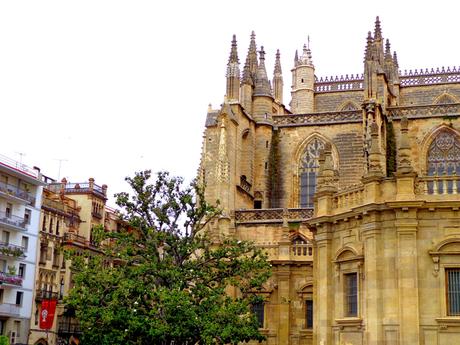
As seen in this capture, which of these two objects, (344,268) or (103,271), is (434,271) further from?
(103,271)

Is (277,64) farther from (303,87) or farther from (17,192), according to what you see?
(17,192)

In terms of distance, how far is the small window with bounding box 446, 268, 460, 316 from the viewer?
21.5 meters

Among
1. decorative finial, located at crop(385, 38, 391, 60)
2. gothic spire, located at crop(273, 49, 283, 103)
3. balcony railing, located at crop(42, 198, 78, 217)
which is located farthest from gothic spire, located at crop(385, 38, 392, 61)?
balcony railing, located at crop(42, 198, 78, 217)

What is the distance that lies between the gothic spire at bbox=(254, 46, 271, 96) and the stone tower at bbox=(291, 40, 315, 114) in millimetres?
7420

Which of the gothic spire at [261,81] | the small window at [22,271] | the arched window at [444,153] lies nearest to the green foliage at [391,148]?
the arched window at [444,153]

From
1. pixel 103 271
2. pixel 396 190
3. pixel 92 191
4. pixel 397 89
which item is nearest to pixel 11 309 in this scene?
pixel 92 191

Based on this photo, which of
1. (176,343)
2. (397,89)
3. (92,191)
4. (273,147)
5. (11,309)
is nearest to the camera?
(176,343)

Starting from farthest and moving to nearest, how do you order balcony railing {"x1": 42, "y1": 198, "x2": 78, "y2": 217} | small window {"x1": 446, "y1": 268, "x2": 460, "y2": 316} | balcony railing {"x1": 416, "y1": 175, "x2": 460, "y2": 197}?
balcony railing {"x1": 42, "y1": 198, "x2": 78, "y2": 217}, balcony railing {"x1": 416, "y1": 175, "x2": 460, "y2": 197}, small window {"x1": 446, "y1": 268, "x2": 460, "y2": 316}

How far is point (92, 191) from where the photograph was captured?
60.6m

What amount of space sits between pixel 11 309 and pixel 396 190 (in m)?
37.2

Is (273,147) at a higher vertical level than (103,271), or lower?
higher

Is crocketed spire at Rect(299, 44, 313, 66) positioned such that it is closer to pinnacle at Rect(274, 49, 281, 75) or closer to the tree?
pinnacle at Rect(274, 49, 281, 75)

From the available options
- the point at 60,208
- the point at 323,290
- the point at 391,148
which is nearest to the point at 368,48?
the point at 391,148

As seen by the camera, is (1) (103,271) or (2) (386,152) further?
(2) (386,152)
